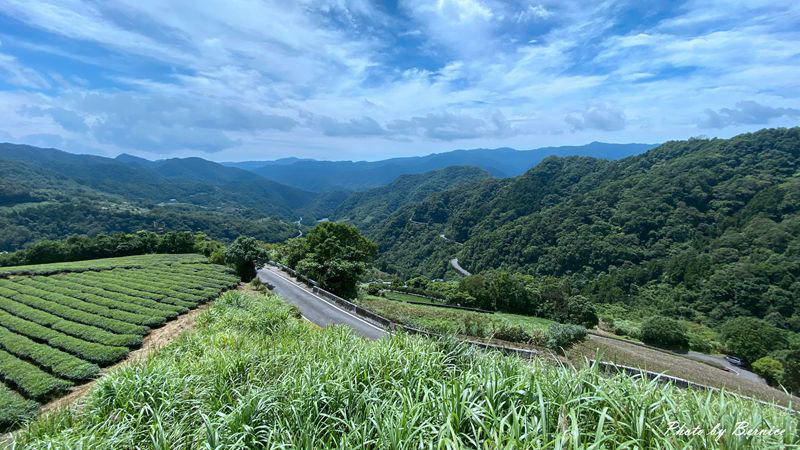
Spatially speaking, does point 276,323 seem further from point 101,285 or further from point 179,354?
point 101,285

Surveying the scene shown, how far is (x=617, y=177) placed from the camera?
5143 inches

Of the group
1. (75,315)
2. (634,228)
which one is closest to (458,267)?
(634,228)

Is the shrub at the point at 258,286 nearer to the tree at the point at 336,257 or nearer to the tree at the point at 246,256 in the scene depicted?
the tree at the point at 336,257

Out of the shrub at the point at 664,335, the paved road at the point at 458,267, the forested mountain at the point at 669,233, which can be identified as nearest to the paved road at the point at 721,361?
the shrub at the point at 664,335

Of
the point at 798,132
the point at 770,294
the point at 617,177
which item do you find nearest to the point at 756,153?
the point at 798,132

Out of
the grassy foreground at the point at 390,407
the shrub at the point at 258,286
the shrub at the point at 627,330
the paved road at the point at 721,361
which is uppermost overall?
the grassy foreground at the point at 390,407

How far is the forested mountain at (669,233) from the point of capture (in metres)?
59.7

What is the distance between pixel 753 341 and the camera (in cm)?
3447

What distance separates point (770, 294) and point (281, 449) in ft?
250

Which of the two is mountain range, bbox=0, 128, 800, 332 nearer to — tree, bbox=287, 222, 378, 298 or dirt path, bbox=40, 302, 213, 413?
tree, bbox=287, 222, 378, 298

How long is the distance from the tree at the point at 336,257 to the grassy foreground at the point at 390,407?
22.0 meters

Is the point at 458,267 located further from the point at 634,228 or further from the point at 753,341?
the point at 753,341

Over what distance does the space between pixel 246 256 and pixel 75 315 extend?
13.8 metres

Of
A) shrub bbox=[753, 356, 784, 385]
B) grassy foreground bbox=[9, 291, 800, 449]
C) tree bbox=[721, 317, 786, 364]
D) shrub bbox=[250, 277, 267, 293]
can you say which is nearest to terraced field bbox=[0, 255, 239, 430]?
shrub bbox=[250, 277, 267, 293]
